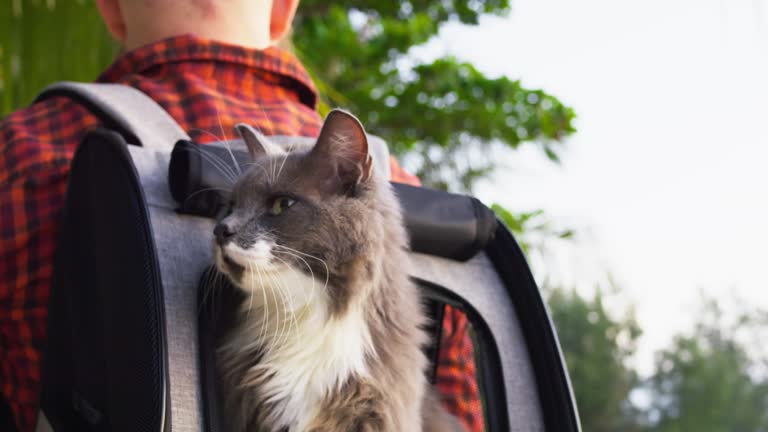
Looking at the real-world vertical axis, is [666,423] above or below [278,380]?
below

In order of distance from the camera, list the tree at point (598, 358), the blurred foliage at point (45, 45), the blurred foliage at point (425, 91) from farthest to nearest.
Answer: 1. the tree at point (598, 358)
2. the blurred foliage at point (425, 91)
3. the blurred foliage at point (45, 45)

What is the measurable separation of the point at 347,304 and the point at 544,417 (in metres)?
0.40

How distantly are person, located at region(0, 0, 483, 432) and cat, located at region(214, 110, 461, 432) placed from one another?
259 mm

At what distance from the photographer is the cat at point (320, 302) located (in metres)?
1.21

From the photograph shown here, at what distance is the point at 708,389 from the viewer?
54.2 feet

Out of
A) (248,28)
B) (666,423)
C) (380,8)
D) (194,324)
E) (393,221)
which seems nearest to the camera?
(194,324)

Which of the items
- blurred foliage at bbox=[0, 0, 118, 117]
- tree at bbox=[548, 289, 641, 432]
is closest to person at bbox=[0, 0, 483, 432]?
blurred foliage at bbox=[0, 0, 118, 117]

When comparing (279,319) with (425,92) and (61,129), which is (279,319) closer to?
(61,129)

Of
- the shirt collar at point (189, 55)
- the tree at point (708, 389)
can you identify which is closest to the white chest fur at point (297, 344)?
the shirt collar at point (189, 55)

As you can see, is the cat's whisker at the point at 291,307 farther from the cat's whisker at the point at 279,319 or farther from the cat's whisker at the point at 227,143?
the cat's whisker at the point at 227,143

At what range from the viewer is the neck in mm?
1646

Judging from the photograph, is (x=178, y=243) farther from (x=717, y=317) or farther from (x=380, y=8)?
(x=717, y=317)

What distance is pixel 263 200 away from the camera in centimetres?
126

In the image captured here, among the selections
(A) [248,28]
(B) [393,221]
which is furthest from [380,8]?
(B) [393,221]
